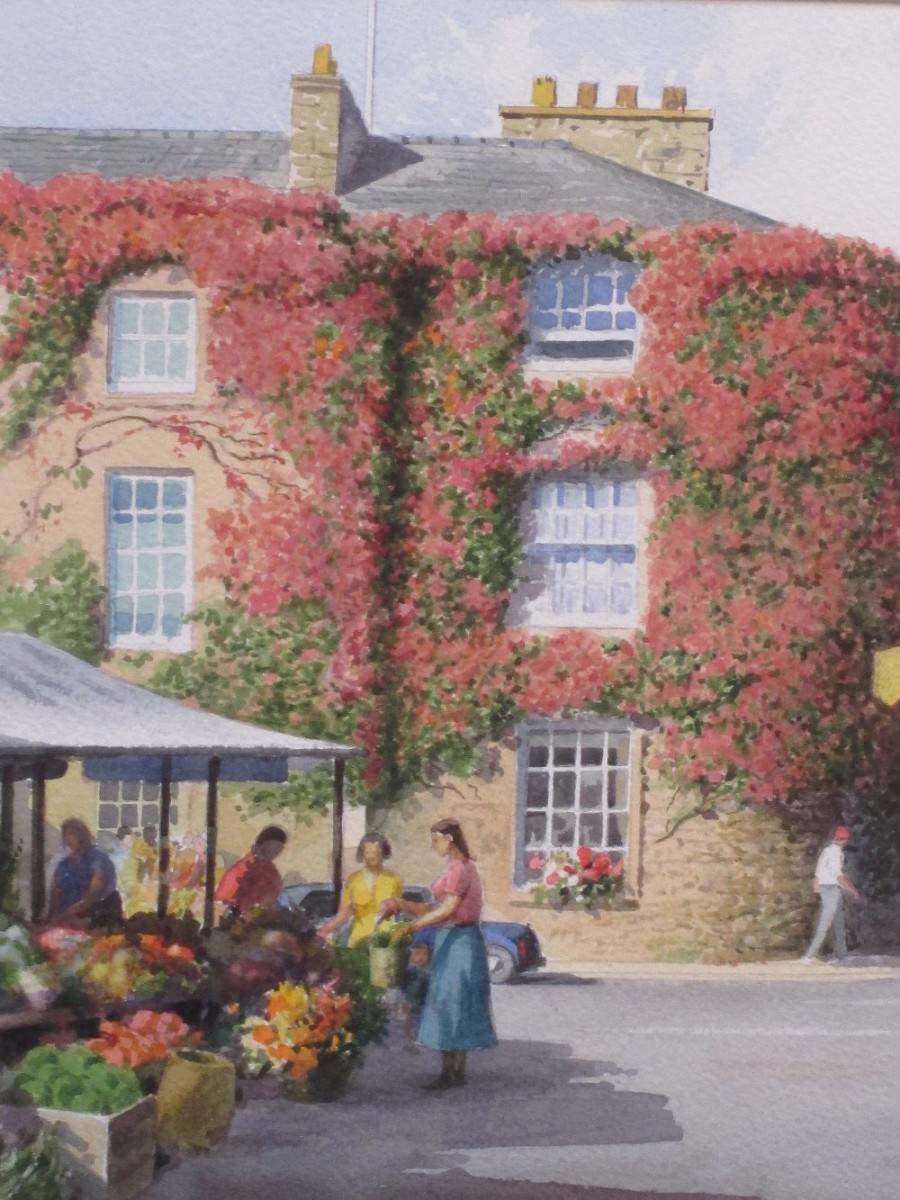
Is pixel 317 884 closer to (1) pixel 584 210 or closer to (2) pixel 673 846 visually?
(2) pixel 673 846

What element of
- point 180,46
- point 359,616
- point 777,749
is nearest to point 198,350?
point 359,616

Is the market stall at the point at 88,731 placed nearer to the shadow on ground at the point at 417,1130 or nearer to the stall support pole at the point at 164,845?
the stall support pole at the point at 164,845

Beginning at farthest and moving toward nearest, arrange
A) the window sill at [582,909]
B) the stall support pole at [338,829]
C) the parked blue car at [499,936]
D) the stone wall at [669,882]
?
the stone wall at [669,882] → the window sill at [582,909] → the parked blue car at [499,936] → the stall support pole at [338,829]

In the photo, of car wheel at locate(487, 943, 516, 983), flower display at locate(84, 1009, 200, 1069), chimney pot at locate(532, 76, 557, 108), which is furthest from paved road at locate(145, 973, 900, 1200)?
chimney pot at locate(532, 76, 557, 108)

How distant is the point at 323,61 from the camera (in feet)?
27.8

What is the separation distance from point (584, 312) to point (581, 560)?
6.36 ft

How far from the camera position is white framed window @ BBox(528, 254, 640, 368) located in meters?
16.8

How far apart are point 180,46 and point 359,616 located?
8.97 meters

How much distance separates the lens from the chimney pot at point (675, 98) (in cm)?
870

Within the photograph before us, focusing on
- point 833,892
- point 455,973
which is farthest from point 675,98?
point 833,892

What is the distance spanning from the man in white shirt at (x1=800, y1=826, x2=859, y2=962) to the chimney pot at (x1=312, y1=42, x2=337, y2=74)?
8.94 m

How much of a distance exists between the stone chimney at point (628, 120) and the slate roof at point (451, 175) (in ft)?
1.64

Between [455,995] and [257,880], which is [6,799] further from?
[455,995]

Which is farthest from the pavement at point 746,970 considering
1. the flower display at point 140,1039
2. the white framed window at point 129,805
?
the flower display at point 140,1039
